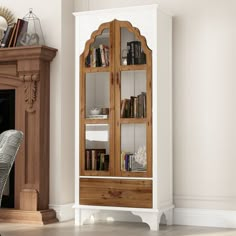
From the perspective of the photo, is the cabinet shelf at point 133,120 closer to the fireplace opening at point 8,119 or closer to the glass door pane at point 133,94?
the glass door pane at point 133,94

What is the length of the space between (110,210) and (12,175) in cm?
108

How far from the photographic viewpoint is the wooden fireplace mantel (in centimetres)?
596

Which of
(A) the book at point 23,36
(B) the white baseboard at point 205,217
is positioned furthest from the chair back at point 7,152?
(B) the white baseboard at point 205,217

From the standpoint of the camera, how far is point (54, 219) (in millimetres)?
6008

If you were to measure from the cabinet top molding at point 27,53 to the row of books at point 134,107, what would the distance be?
3.11 feet

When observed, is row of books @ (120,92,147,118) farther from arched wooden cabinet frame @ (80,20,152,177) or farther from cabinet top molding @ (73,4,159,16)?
cabinet top molding @ (73,4,159,16)

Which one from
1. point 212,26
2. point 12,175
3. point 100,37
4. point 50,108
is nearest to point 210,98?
point 212,26

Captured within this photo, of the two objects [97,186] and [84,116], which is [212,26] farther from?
[97,186]

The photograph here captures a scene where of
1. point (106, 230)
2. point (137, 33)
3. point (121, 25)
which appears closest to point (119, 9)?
point (121, 25)

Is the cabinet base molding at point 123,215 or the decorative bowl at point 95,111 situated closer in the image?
the cabinet base molding at point 123,215

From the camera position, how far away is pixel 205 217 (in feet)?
18.7

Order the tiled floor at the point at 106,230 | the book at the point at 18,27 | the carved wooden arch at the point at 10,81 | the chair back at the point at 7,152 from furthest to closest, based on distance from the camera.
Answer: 1. the carved wooden arch at the point at 10,81
2. the book at the point at 18,27
3. the tiled floor at the point at 106,230
4. the chair back at the point at 7,152

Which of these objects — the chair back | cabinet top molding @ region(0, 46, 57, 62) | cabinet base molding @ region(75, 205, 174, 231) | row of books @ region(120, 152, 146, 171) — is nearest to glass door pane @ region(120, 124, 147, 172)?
row of books @ region(120, 152, 146, 171)

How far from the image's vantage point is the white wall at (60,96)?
20.0ft
